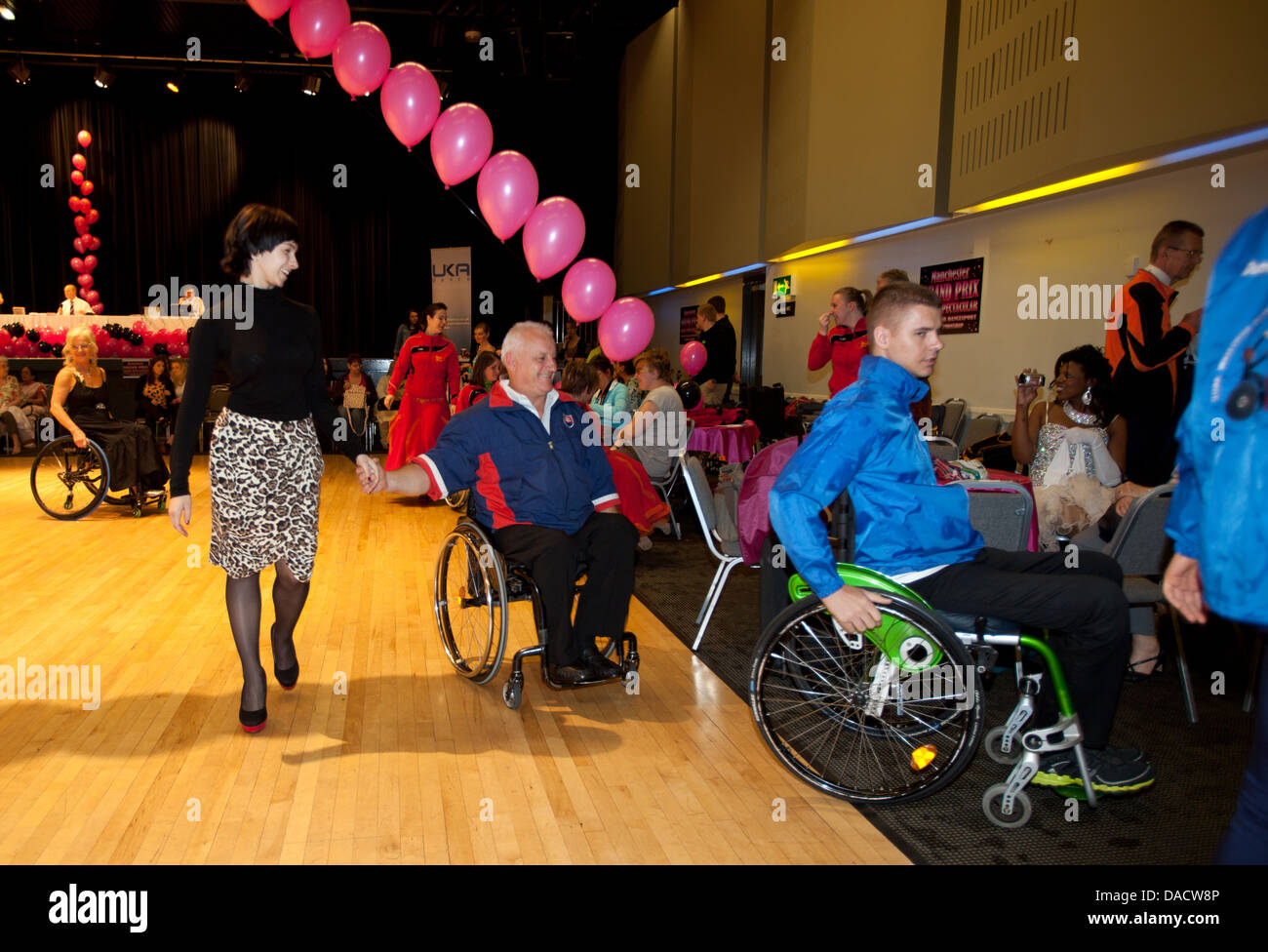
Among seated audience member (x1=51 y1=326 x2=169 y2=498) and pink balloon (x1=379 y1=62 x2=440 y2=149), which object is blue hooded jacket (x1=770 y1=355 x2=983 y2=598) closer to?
pink balloon (x1=379 y1=62 x2=440 y2=149)

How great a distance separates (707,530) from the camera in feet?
10.8

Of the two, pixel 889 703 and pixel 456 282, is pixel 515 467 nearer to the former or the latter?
pixel 889 703

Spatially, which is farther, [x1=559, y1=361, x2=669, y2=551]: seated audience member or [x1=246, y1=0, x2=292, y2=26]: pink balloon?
[x1=246, y1=0, x2=292, y2=26]: pink balloon

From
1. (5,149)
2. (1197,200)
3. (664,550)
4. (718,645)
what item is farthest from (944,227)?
(5,149)

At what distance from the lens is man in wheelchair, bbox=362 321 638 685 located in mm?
2770

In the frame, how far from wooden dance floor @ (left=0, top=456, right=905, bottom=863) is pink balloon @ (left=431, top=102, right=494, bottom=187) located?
345 centimetres

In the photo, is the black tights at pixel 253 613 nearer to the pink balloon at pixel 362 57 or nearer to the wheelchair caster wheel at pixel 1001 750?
the wheelchair caster wheel at pixel 1001 750

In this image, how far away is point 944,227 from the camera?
21.9 feet

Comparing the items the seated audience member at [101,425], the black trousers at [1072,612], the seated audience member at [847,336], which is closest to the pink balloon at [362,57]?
the seated audience member at [101,425]

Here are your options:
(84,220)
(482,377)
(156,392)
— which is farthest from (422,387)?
(84,220)

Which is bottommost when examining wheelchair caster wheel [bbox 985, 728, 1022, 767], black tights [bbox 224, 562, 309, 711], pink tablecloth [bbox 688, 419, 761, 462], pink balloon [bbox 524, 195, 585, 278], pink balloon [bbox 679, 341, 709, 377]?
wheelchair caster wheel [bbox 985, 728, 1022, 767]

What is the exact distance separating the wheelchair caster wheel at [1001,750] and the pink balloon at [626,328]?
3.64 meters

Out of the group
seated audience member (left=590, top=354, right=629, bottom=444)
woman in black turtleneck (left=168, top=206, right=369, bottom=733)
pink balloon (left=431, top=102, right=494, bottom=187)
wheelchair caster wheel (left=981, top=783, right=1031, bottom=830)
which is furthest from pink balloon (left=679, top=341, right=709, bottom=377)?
wheelchair caster wheel (left=981, top=783, right=1031, bottom=830)

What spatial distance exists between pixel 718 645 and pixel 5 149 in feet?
55.8
